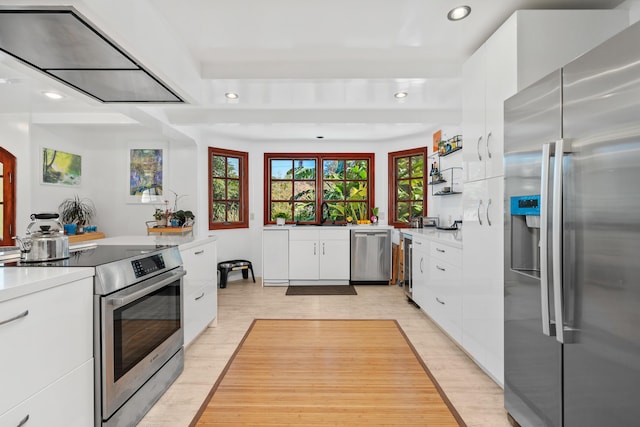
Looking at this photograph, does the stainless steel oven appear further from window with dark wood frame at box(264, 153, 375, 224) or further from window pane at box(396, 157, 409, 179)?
window pane at box(396, 157, 409, 179)

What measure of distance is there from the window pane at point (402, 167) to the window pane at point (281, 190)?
1.86 meters

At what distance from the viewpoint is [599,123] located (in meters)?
1.17

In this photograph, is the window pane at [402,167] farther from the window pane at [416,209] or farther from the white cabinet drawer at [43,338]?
the white cabinet drawer at [43,338]

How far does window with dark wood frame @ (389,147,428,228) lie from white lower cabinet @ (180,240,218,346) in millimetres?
Answer: 3282

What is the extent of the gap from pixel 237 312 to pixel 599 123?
3470 mm

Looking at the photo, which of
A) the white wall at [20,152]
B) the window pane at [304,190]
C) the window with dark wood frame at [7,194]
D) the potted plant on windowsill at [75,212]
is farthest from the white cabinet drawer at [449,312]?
the window with dark wood frame at [7,194]

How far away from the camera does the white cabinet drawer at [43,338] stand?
3.49ft

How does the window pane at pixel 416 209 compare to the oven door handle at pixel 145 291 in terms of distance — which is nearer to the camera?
the oven door handle at pixel 145 291

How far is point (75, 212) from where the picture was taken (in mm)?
4223

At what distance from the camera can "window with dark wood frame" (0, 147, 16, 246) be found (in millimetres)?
3711

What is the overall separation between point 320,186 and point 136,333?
13.6ft

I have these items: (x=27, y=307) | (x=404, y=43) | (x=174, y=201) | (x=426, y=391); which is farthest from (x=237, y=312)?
(x=404, y=43)

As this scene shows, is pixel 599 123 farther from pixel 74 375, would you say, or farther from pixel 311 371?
pixel 74 375

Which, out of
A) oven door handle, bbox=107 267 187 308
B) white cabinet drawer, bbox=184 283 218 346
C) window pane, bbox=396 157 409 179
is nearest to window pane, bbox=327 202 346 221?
window pane, bbox=396 157 409 179
